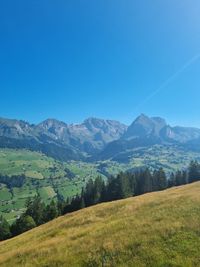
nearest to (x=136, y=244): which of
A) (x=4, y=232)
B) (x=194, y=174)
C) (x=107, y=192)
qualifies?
(x=4, y=232)

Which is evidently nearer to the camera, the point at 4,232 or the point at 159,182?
the point at 4,232

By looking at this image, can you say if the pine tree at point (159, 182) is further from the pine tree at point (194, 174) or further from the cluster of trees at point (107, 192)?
the pine tree at point (194, 174)

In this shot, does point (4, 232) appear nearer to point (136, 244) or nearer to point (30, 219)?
point (30, 219)

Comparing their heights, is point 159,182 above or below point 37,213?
above

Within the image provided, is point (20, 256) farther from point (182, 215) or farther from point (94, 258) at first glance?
point (182, 215)

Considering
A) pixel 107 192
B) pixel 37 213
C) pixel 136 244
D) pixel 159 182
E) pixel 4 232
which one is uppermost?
pixel 159 182

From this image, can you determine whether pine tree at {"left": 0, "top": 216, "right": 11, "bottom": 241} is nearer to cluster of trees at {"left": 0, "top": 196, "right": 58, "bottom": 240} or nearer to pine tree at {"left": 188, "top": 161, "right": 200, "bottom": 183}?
cluster of trees at {"left": 0, "top": 196, "right": 58, "bottom": 240}

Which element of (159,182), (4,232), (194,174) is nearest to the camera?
(4,232)

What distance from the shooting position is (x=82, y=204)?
116375 millimetres

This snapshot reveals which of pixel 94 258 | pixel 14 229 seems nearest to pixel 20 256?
pixel 94 258

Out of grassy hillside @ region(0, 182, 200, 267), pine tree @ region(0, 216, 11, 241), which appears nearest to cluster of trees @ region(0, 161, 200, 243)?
pine tree @ region(0, 216, 11, 241)

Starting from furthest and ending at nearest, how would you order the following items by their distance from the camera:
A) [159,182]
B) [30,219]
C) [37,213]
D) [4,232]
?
[159,182] < [37,213] < [4,232] < [30,219]

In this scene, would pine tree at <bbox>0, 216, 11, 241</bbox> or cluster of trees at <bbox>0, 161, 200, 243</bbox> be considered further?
cluster of trees at <bbox>0, 161, 200, 243</bbox>

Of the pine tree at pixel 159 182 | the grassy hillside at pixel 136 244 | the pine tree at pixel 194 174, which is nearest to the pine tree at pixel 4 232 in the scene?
the pine tree at pixel 159 182
